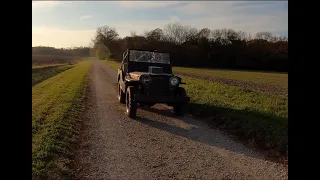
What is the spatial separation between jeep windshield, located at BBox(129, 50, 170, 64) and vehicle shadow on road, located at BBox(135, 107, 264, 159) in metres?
2.82

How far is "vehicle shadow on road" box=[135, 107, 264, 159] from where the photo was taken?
19.4 feet

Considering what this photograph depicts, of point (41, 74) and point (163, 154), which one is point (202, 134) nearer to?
point (163, 154)

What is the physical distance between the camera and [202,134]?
6992 millimetres

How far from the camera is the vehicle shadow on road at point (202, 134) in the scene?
5.92 meters

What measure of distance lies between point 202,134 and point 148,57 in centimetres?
491

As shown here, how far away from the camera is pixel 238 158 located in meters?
5.36

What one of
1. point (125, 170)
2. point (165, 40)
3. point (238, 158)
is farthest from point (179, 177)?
point (165, 40)

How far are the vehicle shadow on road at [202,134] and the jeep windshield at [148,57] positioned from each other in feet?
9.24

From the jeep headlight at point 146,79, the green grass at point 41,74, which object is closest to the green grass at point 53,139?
the jeep headlight at point 146,79

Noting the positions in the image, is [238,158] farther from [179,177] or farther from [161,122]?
[161,122]

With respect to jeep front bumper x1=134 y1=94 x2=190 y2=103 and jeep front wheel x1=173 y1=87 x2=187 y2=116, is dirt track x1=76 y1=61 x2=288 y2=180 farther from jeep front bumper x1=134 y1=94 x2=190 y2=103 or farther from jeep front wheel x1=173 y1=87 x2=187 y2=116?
jeep front wheel x1=173 y1=87 x2=187 y2=116


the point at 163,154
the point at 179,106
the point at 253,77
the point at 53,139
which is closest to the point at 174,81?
the point at 179,106

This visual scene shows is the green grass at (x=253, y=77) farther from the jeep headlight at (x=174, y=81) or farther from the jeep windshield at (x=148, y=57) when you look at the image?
the jeep headlight at (x=174, y=81)
